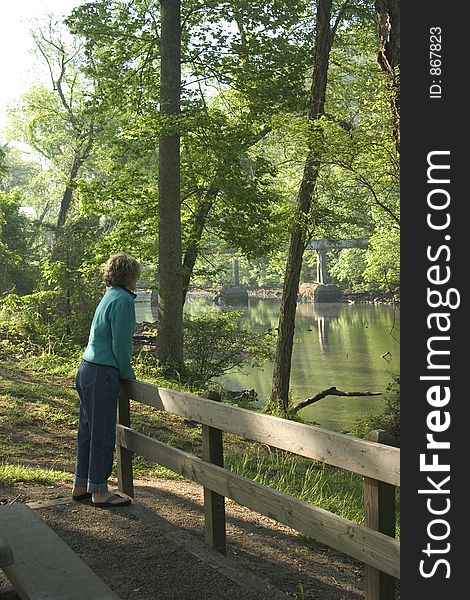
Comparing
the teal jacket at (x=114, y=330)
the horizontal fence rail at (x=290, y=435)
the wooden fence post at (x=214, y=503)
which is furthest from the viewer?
the teal jacket at (x=114, y=330)

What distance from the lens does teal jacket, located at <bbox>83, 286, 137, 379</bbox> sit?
5078 mm

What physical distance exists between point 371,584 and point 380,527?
11.3 inches

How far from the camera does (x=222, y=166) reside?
1538cm

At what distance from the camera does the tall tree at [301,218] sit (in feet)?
48.1

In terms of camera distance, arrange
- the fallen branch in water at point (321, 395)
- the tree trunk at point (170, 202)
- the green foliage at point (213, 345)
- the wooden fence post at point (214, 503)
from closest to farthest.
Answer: the wooden fence post at point (214, 503) < the tree trunk at point (170, 202) < the fallen branch in water at point (321, 395) < the green foliage at point (213, 345)

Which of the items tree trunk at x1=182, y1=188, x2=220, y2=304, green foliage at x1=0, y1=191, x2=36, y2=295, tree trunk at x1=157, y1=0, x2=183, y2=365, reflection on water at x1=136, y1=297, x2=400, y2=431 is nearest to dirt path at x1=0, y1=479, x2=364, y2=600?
reflection on water at x1=136, y1=297, x2=400, y2=431

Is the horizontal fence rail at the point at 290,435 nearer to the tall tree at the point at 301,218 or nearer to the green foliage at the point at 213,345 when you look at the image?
the tall tree at the point at 301,218

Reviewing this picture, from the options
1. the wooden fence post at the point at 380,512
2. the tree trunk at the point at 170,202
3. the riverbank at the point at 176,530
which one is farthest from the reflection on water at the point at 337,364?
the wooden fence post at the point at 380,512

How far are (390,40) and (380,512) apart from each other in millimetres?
6913

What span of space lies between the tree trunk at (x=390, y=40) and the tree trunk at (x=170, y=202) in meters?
5.62

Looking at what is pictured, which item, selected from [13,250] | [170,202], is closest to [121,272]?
[170,202]

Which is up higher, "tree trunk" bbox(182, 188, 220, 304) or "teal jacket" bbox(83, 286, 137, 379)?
"tree trunk" bbox(182, 188, 220, 304)

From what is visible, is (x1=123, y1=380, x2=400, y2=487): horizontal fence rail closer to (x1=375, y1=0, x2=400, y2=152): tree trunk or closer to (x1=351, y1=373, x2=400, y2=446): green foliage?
(x1=375, y1=0, x2=400, y2=152): tree trunk

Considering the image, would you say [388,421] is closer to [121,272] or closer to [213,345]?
[213,345]
